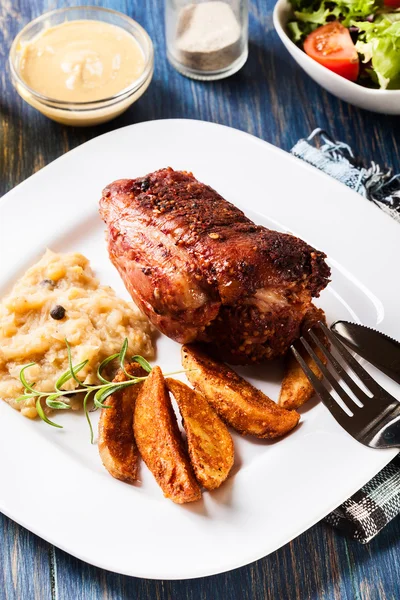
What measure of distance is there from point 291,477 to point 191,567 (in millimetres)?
670

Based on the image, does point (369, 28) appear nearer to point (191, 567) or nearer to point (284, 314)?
point (284, 314)

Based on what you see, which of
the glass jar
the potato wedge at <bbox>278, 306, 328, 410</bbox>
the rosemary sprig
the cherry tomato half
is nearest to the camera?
the rosemary sprig

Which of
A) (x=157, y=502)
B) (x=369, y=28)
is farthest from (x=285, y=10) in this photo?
(x=157, y=502)

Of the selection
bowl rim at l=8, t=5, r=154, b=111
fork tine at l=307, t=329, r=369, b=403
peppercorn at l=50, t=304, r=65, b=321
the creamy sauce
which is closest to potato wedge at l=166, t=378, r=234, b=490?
fork tine at l=307, t=329, r=369, b=403

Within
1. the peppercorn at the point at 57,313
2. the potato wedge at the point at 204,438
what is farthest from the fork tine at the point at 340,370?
the peppercorn at the point at 57,313

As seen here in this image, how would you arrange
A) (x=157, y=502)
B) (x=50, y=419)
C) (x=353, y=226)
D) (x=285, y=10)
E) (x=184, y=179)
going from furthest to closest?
(x=285, y=10)
(x=353, y=226)
(x=184, y=179)
(x=50, y=419)
(x=157, y=502)

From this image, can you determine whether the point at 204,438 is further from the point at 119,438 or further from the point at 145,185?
the point at 145,185

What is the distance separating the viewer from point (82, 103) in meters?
5.15

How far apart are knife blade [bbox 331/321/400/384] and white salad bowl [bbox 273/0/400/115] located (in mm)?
1974

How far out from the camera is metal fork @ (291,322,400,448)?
11.9 feet

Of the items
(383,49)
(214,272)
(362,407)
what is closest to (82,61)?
(383,49)

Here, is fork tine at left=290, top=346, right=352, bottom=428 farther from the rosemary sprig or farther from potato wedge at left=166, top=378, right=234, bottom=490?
the rosemary sprig

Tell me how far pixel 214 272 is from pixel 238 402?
0.65 metres

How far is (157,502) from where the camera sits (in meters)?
3.60
